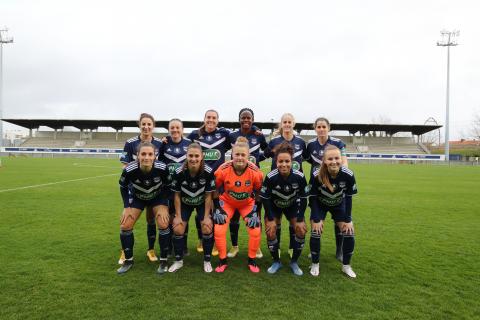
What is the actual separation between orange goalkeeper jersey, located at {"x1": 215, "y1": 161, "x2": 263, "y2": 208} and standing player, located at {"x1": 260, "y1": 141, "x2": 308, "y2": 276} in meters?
0.15

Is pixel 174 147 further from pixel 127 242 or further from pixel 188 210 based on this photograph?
pixel 127 242

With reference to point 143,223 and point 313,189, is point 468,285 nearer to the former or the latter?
point 313,189

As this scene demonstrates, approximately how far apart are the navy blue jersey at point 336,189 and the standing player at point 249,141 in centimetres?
96

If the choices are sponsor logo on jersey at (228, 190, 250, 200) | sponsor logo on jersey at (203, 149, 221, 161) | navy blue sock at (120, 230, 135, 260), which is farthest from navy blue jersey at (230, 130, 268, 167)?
navy blue sock at (120, 230, 135, 260)

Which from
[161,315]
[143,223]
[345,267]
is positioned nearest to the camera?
[161,315]

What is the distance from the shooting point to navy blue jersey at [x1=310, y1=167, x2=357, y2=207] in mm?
3922

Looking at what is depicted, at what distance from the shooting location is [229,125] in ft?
144

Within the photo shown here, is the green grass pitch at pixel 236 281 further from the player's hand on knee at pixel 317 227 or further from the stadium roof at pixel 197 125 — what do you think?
the stadium roof at pixel 197 125

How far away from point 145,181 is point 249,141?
167 centimetres

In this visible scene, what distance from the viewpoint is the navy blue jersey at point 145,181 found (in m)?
3.96

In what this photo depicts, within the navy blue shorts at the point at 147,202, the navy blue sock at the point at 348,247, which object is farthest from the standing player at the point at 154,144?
the navy blue sock at the point at 348,247

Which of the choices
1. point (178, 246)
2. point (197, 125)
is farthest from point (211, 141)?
point (197, 125)

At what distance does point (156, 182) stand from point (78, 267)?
137cm

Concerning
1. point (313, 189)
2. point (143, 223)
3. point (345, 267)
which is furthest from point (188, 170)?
point (143, 223)
